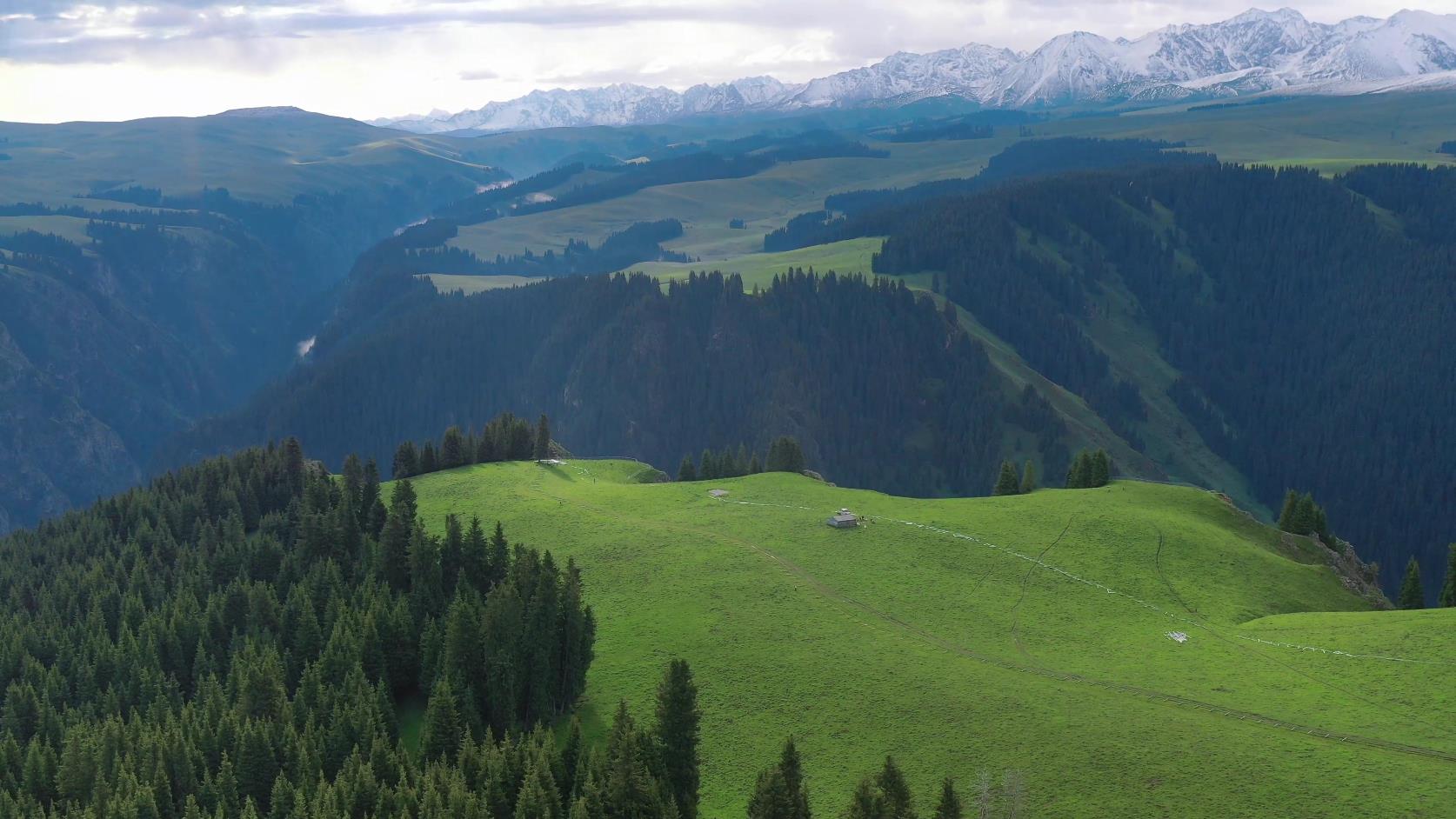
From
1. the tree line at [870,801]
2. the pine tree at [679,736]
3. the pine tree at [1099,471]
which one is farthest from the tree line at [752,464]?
the tree line at [870,801]

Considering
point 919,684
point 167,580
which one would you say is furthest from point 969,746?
point 167,580

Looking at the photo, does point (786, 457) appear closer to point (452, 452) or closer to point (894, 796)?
point (452, 452)

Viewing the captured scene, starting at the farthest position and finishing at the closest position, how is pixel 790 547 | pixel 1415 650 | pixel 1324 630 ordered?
pixel 790 547, pixel 1324 630, pixel 1415 650

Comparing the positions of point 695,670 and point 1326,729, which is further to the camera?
point 695,670

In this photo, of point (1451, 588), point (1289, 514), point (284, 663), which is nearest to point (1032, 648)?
point (1451, 588)

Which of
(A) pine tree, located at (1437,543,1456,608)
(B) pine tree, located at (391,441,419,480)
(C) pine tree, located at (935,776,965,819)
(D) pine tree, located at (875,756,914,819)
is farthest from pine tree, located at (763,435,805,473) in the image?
(C) pine tree, located at (935,776,965,819)

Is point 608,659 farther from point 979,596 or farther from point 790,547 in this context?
point 979,596

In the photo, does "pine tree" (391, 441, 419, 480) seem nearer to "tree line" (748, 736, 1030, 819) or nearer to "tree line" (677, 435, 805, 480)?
"tree line" (677, 435, 805, 480)
